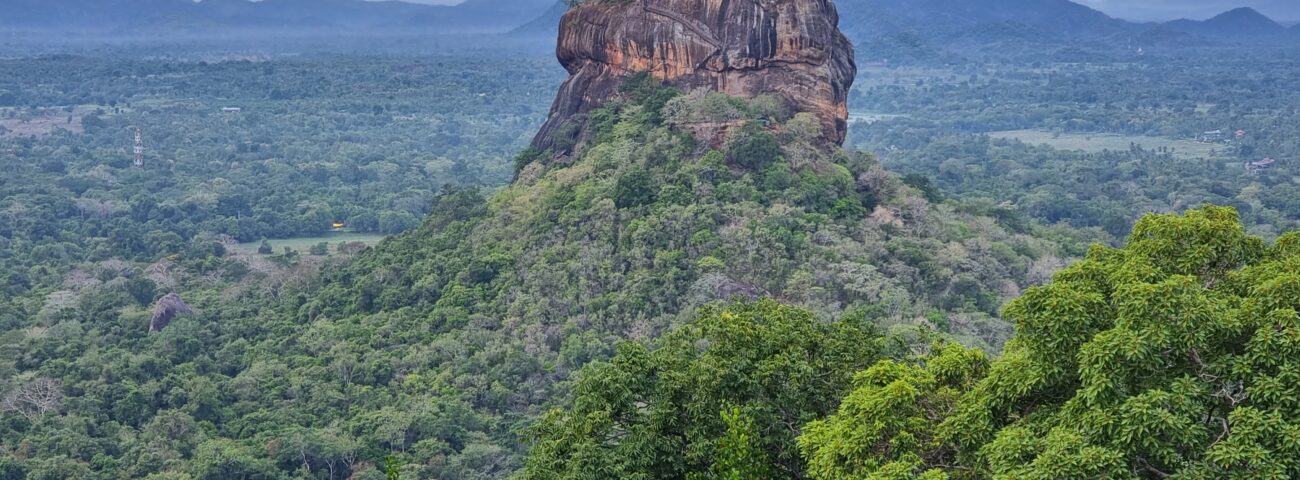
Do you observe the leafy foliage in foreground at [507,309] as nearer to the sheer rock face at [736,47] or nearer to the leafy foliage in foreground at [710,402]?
the sheer rock face at [736,47]

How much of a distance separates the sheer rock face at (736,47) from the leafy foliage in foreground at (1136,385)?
22606mm

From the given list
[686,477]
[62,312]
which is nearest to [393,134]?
[62,312]

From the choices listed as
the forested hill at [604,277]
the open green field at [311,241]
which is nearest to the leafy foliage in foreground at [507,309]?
the forested hill at [604,277]

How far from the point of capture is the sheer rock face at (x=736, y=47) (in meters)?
36.4

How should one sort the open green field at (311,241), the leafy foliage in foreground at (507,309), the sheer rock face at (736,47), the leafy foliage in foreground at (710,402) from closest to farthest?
1. the leafy foliage in foreground at (710,402)
2. the leafy foliage in foreground at (507,309)
3. the sheer rock face at (736,47)
4. the open green field at (311,241)

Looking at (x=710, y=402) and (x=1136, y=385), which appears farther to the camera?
(x=710, y=402)

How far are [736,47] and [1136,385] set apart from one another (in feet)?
83.7

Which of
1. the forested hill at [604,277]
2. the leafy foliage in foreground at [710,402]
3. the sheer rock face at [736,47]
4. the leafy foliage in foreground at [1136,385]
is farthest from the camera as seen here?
the sheer rock face at [736,47]

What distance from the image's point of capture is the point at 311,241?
200 ft

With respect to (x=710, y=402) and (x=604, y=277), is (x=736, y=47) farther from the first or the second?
(x=710, y=402)

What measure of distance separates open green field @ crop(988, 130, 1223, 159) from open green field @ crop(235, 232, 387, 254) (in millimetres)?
50757

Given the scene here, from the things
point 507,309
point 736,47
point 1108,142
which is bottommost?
point 1108,142

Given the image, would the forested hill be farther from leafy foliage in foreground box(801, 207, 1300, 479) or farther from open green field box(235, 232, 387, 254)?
open green field box(235, 232, 387, 254)

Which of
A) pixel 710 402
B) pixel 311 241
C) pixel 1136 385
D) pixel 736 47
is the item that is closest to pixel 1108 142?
pixel 311 241
